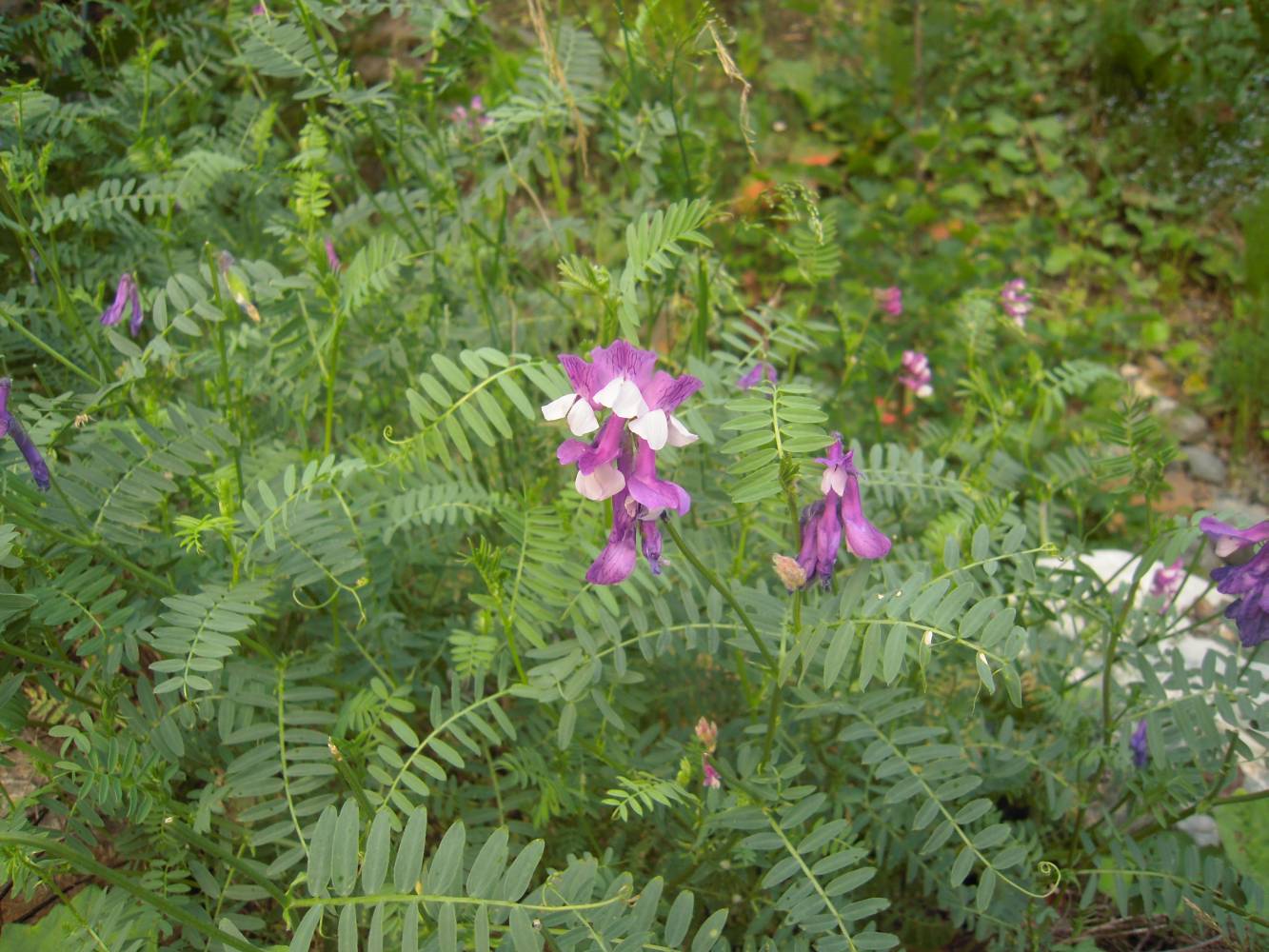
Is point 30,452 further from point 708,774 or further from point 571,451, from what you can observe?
point 708,774

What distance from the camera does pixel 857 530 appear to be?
1405 mm

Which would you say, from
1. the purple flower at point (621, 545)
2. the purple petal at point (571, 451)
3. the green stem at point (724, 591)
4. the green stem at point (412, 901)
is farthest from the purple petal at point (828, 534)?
the green stem at point (412, 901)

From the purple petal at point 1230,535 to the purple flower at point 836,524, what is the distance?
51 centimetres

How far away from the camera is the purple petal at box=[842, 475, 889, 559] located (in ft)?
4.58

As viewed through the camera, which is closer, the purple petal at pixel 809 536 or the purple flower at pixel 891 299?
the purple petal at pixel 809 536

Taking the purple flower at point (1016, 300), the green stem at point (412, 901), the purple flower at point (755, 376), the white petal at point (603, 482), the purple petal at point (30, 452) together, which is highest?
the purple flower at point (1016, 300)

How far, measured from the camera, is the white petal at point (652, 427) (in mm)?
1194

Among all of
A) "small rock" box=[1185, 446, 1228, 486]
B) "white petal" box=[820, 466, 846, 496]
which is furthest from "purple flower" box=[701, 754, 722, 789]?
"small rock" box=[1185, 446, 1228, 486]

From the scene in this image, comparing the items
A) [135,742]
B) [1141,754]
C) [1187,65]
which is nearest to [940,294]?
[1187,65]

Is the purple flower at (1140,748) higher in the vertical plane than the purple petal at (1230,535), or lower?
lower

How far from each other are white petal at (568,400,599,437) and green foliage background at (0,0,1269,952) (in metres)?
0.22

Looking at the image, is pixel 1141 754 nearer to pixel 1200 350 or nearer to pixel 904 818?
pixel 904 818

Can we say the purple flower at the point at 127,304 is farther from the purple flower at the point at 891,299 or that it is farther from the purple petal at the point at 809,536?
the purple flower at the point at 891,299

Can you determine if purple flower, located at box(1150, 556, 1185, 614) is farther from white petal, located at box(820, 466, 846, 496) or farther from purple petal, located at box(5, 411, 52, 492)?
purple petal, located at box(5, 411, 52, 492)
